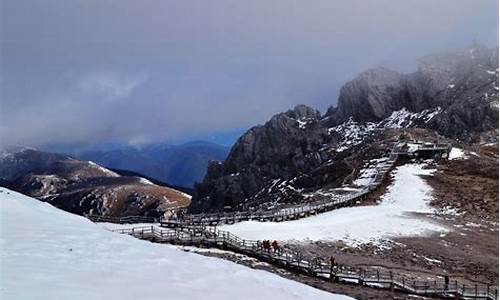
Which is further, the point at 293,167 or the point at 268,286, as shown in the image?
the point at 293,167

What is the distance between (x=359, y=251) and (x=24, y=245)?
114ft

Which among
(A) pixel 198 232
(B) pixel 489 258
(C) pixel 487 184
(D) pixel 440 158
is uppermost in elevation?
(D) pixel 440 158

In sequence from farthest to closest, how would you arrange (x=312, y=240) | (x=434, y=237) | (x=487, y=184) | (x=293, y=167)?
(x=293, y=167) < (x=487, y=184) < (x=434, y=237) < (x=312, y=240)

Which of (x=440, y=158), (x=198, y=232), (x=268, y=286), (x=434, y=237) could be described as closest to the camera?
(x=268, y=286)

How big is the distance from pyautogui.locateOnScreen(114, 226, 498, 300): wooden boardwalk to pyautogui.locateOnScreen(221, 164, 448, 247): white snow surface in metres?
5.00

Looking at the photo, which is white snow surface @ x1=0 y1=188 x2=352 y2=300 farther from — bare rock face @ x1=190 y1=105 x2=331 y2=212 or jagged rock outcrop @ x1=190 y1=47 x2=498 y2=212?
bare rock face @ x1=190 y1=105 x2=331 y2=212

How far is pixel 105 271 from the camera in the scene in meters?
11.7

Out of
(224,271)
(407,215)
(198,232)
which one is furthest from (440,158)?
(224,271)

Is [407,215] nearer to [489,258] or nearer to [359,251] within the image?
[489,258]

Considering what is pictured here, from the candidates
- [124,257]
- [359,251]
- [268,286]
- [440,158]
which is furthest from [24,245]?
[440,158]

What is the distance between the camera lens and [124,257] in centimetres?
1353

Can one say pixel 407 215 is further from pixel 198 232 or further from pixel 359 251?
pixel 198 232

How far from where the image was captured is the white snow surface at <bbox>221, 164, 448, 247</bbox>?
47031 mm

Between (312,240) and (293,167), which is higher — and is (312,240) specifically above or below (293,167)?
below
